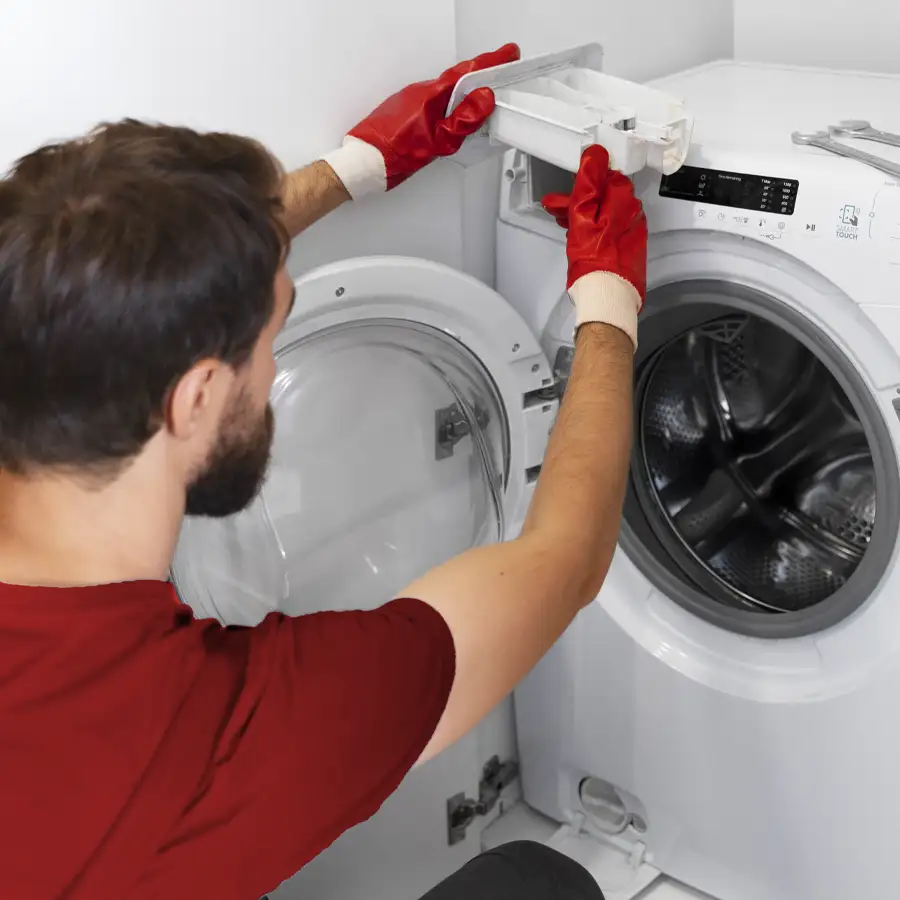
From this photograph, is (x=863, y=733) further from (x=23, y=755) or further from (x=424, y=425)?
(x=23, y=755)

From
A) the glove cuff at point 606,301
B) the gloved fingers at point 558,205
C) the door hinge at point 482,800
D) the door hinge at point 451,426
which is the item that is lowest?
the door hinge at point 482,800

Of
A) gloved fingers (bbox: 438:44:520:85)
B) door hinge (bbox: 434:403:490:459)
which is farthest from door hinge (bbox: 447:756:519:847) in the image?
gloved fingers (bbox: 438:44:520:85)

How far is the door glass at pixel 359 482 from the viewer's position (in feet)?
3.88

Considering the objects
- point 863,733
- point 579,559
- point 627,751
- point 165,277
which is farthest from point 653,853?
point 165,277

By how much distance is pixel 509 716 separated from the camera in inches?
65.4

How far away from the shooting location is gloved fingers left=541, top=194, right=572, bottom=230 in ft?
3.89

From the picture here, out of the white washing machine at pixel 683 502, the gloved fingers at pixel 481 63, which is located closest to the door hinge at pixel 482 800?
the white washing machine at pixel 683 502

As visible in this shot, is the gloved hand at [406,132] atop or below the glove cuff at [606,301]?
atop

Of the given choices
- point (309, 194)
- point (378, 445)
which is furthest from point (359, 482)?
point (309, 194)

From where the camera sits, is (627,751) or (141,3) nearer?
(141,3)

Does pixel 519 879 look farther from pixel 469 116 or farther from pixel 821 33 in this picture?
pixel 821 33

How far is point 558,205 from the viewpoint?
3.91 ft

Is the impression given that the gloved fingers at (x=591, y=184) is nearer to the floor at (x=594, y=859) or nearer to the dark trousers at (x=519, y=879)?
the dark trousers at (x=519, y=879)

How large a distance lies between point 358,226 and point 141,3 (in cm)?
32
